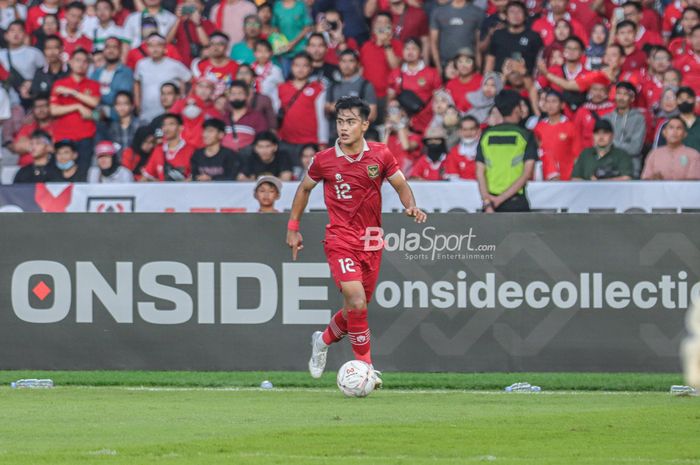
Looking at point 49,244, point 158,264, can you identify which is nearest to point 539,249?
point 158,264

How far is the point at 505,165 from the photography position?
57.0 feet

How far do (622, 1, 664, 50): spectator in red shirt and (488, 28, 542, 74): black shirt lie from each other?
4.34ft

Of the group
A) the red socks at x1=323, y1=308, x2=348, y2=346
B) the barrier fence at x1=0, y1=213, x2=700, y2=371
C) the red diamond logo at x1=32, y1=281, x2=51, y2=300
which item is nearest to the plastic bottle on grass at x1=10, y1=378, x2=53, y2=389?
the barrier fence at x1=0, y1=213, x2=700, y2=371

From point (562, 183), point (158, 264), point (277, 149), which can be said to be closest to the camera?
point (158, 264)

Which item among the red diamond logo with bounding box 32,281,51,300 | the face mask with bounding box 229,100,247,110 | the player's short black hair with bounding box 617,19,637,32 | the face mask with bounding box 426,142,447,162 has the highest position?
the player's short black hair with bounding box 617,19,637,32

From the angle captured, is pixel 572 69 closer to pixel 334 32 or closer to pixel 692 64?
pixel 692 64

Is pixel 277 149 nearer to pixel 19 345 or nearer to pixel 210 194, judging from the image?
pixel 210 194

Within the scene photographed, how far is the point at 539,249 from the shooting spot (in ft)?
47.6

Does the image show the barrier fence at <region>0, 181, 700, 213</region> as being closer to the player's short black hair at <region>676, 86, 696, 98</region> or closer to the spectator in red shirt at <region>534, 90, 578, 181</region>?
the spectator in red shirt at <region>534, 90, 578, 181</region>

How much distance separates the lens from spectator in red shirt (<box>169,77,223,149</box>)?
795 inches

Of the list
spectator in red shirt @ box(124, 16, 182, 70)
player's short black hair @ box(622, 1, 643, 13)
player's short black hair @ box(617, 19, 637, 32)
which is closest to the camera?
Answer: player's short black hair @ box(617, 19, 637, 32)

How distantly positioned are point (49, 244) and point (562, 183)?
249 inches

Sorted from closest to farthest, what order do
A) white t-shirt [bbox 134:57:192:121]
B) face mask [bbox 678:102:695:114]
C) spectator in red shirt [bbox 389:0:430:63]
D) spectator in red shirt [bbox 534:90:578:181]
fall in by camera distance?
face mask [bbox 678:102:695:114]
spectator in red shirt [bbox 534:90:578:181]
spectator in red shirt [bbox 389:0:430:63]
white t-shirt [bbox 134:57:192:121]

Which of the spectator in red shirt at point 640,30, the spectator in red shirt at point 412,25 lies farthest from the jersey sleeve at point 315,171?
the spectator in red shirt at point 412,25
